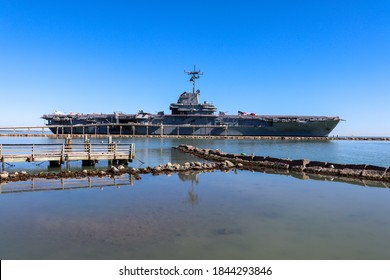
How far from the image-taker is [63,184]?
1256cm

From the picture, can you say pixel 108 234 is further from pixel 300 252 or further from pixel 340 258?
pixel 340 258

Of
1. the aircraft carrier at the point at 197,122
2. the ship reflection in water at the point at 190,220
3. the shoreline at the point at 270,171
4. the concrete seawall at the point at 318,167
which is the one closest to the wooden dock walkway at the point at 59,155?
Result: the shoreline at the point at 270,171

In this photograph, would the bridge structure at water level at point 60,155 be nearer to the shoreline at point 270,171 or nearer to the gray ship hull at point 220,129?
the shoreline at point 270,171

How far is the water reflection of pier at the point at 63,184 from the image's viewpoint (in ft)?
38.3

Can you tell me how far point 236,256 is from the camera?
230 inches

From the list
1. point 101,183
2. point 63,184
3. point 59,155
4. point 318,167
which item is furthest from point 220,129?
point 63,184

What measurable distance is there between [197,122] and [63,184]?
58.6 metres

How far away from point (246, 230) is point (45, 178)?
992cm

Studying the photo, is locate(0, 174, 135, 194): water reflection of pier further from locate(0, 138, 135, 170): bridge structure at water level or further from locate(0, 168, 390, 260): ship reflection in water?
locate(0, 138, 135, 170): bridge structure at water level

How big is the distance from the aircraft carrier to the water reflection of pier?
54.5 meters

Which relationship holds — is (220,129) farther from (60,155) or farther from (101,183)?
(101,183)

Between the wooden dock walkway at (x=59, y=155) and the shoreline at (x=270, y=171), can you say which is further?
the wooden dock walkway at (x=59, y=155)

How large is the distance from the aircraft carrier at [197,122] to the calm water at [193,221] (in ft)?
187

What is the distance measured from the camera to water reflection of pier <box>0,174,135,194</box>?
11688 millimetres
